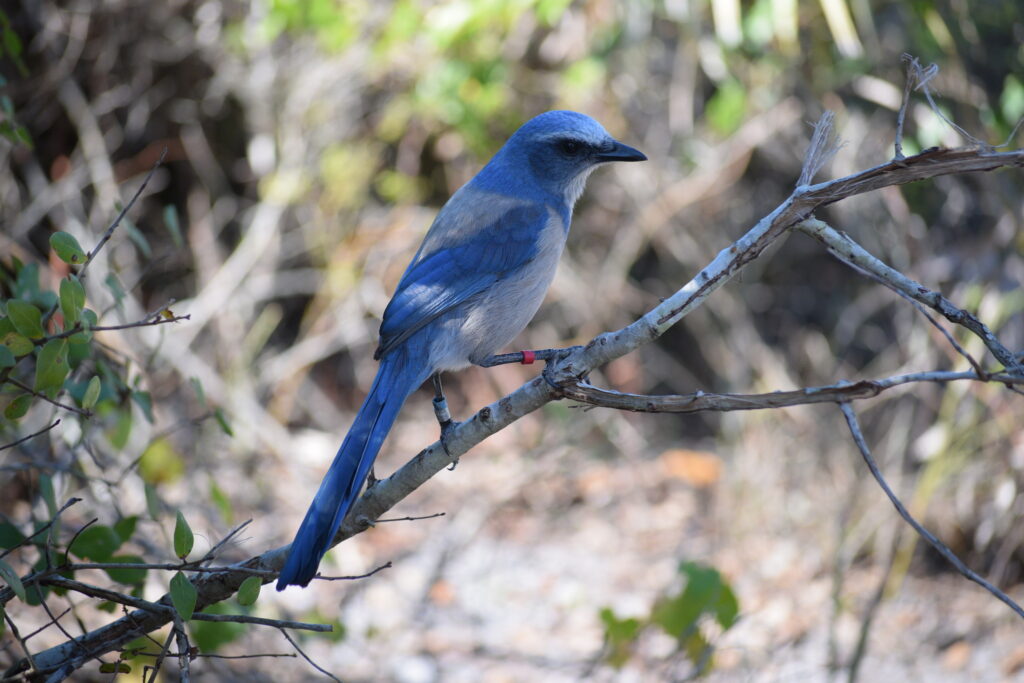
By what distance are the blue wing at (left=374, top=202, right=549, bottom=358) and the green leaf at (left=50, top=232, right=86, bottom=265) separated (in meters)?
1.14

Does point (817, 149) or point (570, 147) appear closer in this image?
point (817, 149)

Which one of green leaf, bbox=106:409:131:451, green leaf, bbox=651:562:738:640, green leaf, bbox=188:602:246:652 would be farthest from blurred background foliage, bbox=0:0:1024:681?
green leaf, bbox=188:602:246:652

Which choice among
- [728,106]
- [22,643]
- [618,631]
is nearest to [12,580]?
[22,643]

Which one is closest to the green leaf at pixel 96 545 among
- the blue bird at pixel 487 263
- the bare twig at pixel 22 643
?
the bare twig at pixel 22 643

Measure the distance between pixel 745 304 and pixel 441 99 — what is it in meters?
2.62

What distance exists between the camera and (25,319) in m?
1.99

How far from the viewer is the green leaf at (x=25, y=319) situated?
77.0 inches

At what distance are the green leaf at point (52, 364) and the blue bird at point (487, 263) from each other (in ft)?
2.65

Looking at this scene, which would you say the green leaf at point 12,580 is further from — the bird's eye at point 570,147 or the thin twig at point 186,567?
the bird's eye at point 570,147

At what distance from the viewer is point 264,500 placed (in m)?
5.98

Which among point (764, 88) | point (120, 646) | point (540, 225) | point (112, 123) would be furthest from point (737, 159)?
point (120, 646)

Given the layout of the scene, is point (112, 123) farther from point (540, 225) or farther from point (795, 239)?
point (795, 239)

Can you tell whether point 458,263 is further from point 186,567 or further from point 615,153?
point 186,567

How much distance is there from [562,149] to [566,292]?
3260 millimetres
